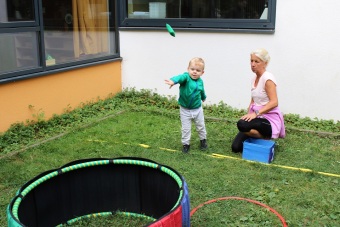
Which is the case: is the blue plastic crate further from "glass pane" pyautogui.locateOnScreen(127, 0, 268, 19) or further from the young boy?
"glass pane" pyautogui.locateOnScreen(127, 0, 268, 19)

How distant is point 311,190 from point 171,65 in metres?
3.62

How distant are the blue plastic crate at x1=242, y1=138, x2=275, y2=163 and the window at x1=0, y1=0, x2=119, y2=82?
3021mm

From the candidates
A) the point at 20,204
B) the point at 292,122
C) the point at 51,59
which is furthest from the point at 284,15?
the point at 20,204

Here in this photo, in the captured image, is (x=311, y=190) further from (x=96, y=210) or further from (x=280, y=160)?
(x=96, y=210)

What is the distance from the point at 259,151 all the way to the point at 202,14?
9.42 feet

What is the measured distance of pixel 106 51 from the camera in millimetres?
7195

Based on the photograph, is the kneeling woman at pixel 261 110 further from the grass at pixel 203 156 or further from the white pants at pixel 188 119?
the white pants at pixel 188 119

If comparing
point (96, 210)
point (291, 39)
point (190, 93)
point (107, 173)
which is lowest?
point (96, 210)

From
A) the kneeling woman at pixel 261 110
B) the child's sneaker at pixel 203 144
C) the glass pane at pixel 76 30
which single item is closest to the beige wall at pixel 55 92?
the glass pane at pixel 76 30

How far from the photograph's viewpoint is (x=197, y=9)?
6613 mm

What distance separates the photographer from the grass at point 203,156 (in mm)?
3539

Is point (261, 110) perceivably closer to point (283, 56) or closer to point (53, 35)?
point (283, 56)

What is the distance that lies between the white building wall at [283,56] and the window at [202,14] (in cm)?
13

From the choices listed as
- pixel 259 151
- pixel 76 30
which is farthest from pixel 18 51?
pixel 259 151
